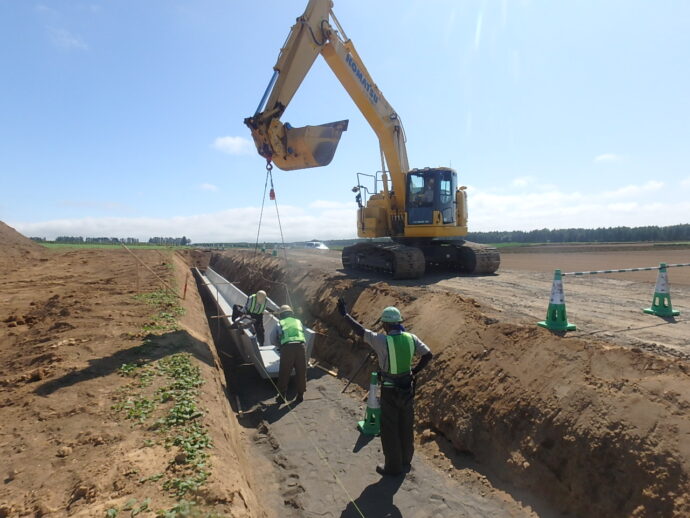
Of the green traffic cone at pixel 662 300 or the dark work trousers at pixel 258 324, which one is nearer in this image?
the green traffic cone at pixel 662 300

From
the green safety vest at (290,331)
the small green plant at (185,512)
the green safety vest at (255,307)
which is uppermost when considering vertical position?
the green safety vest at (255,307)

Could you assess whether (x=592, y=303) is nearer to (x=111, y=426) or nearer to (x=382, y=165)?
(x=382, y=165)

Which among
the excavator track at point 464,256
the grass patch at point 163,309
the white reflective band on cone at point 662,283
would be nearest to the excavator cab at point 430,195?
the excavator track at point 464,256

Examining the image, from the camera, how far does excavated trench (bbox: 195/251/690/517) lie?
164 inches

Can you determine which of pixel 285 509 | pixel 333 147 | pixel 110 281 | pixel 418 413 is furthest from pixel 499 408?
pixel 110 281

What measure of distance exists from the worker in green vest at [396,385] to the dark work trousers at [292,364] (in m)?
3.07

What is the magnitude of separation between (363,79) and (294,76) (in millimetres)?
3325

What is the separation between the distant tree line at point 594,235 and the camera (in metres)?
49.1

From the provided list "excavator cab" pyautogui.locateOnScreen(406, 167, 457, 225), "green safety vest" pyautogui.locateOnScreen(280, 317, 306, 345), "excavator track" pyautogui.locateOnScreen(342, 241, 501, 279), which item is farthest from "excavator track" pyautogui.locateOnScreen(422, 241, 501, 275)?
"green safety vest" pyautogui.locateOnScreen(280, 317, 306, 345)

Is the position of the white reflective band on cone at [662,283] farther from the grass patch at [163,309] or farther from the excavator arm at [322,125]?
the grass patch at [163,309]

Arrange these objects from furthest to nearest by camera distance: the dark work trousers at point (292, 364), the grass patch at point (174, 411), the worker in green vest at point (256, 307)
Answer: the worker in green vest at point (256, 307) < the dark work trousers at point (292, 364) < the grass patch at point (174, 411)

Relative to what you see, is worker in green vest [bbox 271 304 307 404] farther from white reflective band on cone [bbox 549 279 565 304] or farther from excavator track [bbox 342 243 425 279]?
excavator track [bbox 342 243 425 279]

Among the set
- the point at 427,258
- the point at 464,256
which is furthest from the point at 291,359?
the point at 464,256

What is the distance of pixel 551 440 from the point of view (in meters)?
5.02
